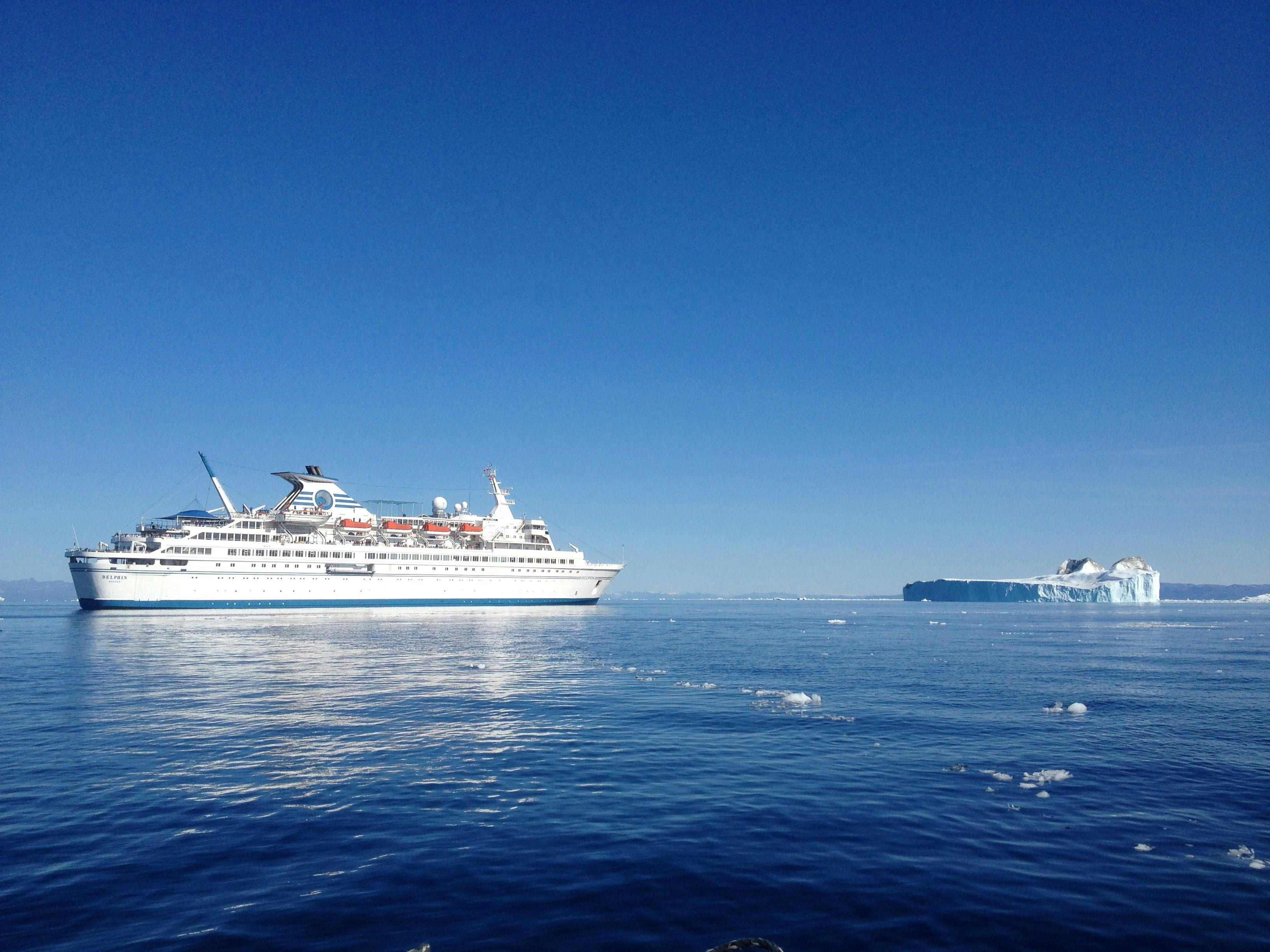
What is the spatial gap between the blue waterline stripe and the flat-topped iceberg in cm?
12859

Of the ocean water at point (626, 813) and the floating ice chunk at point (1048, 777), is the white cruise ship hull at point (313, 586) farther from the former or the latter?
the floating ice chunk at point (1048, 777)

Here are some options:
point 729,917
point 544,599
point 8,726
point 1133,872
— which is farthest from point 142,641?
point 544,599

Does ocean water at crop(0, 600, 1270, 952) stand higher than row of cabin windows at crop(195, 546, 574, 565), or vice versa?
row of cabin windows at crop(195, 546, 574, 565)

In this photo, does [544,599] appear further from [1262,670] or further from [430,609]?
[1262,670]

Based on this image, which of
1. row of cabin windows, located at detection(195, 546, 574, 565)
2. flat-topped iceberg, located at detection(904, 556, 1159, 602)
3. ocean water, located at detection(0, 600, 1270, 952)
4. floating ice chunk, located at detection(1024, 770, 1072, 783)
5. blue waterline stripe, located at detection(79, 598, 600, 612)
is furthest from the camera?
flat-topped iceberg, located at detection(904, 556, 1159, 602)

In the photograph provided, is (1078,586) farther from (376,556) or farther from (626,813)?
(626,813)

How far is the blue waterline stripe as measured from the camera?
82.2 meters

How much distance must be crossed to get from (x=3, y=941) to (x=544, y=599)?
98855 mm

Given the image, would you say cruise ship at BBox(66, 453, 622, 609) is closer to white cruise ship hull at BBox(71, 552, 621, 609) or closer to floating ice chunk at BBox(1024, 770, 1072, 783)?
white cruise ship hull at BBox(71, 552, 621, 609)

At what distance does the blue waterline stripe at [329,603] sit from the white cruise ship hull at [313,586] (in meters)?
0.09

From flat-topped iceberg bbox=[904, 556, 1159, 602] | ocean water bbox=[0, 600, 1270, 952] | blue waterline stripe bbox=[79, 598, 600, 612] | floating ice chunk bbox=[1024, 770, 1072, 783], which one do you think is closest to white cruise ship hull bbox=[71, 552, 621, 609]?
blue waterline stripe bbox=[79, 598, 600, 612]

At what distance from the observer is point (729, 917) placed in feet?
27.7

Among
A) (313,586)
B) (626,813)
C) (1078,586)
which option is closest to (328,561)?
(313,586)

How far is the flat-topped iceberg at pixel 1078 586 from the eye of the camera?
16512 centimetres
